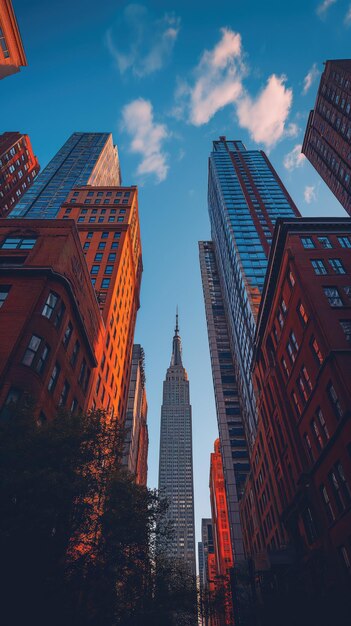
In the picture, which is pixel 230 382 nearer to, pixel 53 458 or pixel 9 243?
pixel 9 243

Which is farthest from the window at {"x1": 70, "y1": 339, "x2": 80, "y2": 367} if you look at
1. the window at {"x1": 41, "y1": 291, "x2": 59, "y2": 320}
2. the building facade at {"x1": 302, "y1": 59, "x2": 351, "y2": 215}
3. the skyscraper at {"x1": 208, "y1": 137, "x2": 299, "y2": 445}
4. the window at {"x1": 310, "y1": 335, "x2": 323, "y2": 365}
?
the building facade at {"x1": 302, "y1": 59, "x2": 351, "y2": 215}

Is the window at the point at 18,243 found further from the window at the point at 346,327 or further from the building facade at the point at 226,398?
the building facade at the point at 226,398

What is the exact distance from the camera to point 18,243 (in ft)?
129

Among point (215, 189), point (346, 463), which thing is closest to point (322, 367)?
point (346, 463)

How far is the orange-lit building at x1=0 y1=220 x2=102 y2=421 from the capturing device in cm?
2752

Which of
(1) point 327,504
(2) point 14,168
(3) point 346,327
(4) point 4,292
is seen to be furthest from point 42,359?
(2) point 14,168

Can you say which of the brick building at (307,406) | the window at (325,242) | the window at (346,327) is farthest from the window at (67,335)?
the window at (325,242)

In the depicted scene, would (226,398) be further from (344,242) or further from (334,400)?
(334,400)

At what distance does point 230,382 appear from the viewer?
109m

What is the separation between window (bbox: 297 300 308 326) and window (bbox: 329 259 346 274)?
5.23 meters

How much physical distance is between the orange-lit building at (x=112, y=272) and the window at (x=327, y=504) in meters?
25.7

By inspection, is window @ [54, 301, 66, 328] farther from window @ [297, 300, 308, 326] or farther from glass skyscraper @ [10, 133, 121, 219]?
glass skyscraper @ [10, 133, 121, 219]

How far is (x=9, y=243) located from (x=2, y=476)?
2956 centimetres

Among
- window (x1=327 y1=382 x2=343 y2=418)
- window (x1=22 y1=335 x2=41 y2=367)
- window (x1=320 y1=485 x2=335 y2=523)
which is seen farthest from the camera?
window (x1=22 y1=335 x2=41 y2=367)
